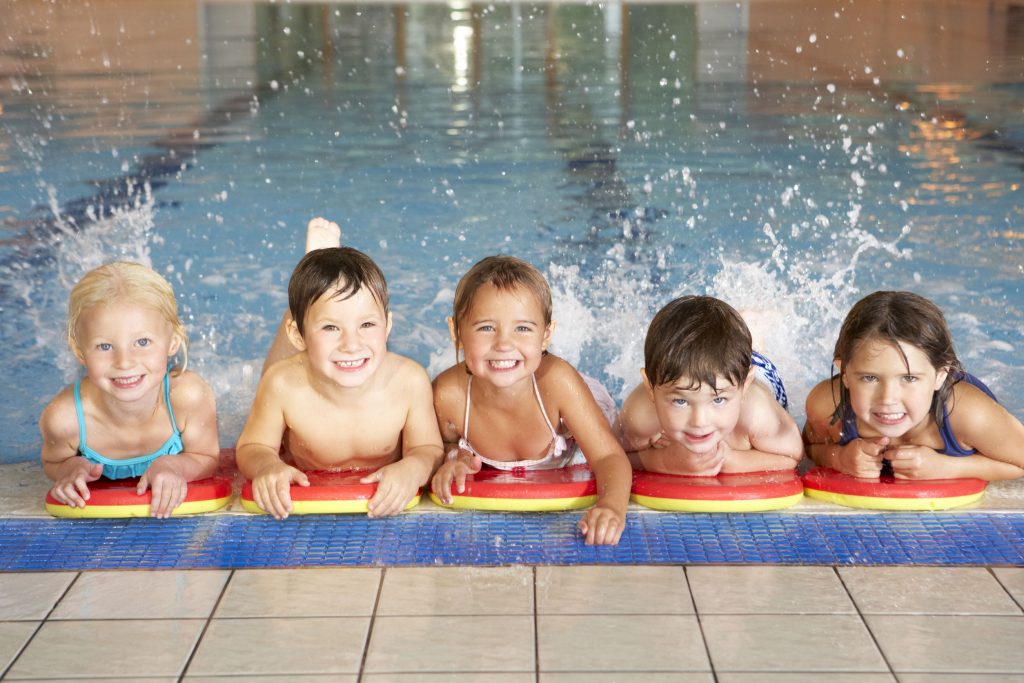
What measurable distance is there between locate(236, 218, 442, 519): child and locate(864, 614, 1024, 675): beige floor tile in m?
1.18

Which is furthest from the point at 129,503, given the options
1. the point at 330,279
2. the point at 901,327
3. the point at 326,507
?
the point at 901,327

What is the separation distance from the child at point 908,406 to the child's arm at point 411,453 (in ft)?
3.44

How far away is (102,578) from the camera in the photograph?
8.27 ft

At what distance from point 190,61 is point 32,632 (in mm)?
10761

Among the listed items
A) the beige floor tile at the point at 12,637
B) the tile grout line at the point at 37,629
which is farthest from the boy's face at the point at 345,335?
the beige floor tile at the point at 12,637

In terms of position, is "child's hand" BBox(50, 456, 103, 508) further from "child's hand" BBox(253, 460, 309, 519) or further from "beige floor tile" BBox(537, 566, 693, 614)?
"beige floor tile" BBox(537, 566, 693, 614)

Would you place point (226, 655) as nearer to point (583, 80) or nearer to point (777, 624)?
point (777, 624)

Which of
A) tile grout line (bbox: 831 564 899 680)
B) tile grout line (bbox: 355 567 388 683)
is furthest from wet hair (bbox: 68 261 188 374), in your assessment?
tile grout line (bbox: 831 564 899 680)

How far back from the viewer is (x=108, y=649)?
223cm

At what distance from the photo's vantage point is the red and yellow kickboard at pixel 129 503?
2.81m

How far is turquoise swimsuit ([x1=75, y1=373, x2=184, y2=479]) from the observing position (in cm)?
300

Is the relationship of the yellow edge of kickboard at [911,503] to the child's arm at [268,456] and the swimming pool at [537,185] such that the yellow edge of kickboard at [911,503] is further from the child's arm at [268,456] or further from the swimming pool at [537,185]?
the child's arm at [268,456]

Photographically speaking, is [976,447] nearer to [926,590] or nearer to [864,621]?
[926,590]

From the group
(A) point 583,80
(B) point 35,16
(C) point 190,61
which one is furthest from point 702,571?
(B) point 35,16
